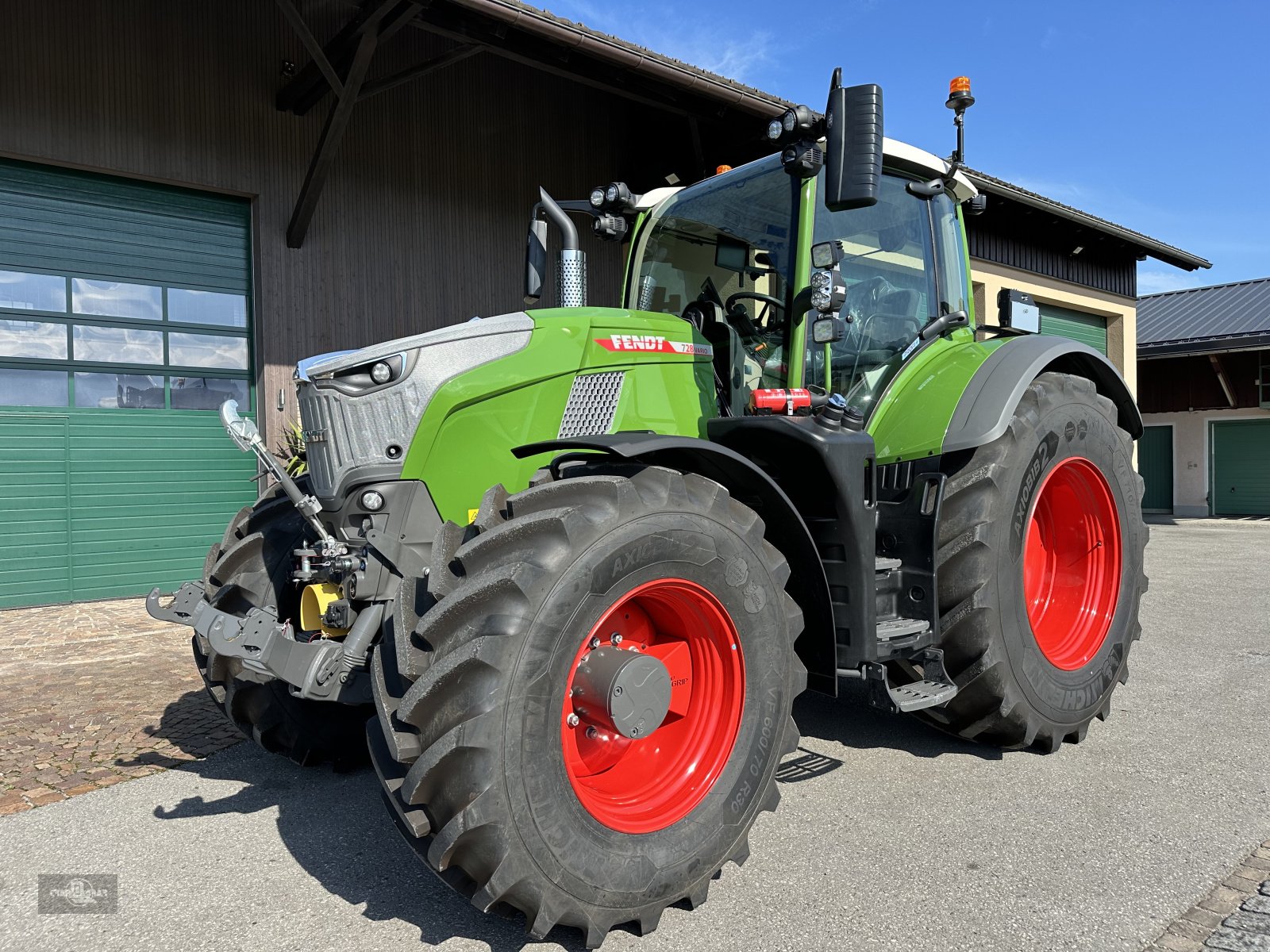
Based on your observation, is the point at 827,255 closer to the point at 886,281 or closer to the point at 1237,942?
the point at 886,281

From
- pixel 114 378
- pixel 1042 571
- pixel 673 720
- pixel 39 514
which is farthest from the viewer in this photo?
pixel 114 378

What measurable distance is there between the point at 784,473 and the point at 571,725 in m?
1.27

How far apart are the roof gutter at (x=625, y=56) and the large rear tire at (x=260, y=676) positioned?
5203mm

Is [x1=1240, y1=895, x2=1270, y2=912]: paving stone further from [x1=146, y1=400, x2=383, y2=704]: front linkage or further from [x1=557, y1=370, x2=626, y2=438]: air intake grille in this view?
[x1=146, y1=400, x2=383, y2=704]: front linkage

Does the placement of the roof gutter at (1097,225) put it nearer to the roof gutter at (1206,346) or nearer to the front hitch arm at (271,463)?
the roof gutter at (1206,346)

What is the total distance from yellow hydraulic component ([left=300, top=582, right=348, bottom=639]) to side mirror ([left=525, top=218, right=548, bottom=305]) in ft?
4.78

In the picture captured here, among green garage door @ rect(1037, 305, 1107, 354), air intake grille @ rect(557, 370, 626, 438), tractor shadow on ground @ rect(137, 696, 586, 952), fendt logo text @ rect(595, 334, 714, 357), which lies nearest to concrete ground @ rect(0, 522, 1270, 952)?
tractor shadow on ground @ rect(137, 696, 586, 952)

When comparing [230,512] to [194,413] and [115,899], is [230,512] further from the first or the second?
[115,899]

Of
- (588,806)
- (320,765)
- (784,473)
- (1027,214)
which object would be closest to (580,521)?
(588,806)

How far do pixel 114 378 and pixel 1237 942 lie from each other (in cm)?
891

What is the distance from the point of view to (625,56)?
784cm

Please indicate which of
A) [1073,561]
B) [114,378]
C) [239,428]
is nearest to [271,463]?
[239,428]

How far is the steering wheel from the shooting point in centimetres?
355

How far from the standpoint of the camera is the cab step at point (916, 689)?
3.12 metres
